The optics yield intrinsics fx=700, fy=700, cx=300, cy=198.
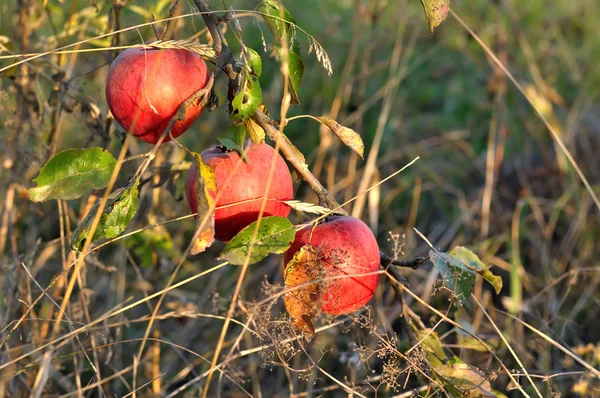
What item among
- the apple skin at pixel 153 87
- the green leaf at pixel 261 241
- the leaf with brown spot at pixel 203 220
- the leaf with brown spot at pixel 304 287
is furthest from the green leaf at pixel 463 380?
the apple skin at pixel 153 87

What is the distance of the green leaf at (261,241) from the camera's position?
3.31ft

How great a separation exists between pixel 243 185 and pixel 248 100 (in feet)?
0.41

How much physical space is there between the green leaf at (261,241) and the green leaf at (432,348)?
36 cm

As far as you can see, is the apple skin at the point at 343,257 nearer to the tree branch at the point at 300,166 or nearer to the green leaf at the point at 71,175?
the tree branch at the point at 300,166

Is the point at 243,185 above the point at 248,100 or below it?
below

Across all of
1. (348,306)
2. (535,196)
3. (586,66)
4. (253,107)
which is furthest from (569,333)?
(586,66)

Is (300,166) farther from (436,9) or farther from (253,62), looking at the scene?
(436,9)

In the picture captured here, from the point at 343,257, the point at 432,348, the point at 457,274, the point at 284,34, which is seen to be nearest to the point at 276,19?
the point at 284,34

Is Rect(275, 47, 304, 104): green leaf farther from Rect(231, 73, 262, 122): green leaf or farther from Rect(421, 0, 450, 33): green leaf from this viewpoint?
Rect(421, 0, 450, 33): green leaf

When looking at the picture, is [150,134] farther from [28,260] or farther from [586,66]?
[586,66]

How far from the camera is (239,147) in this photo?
1.01 meters

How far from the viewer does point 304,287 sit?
41.8 inches

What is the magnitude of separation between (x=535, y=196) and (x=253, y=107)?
1906 millimetres

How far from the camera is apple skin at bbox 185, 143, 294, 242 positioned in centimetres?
103
